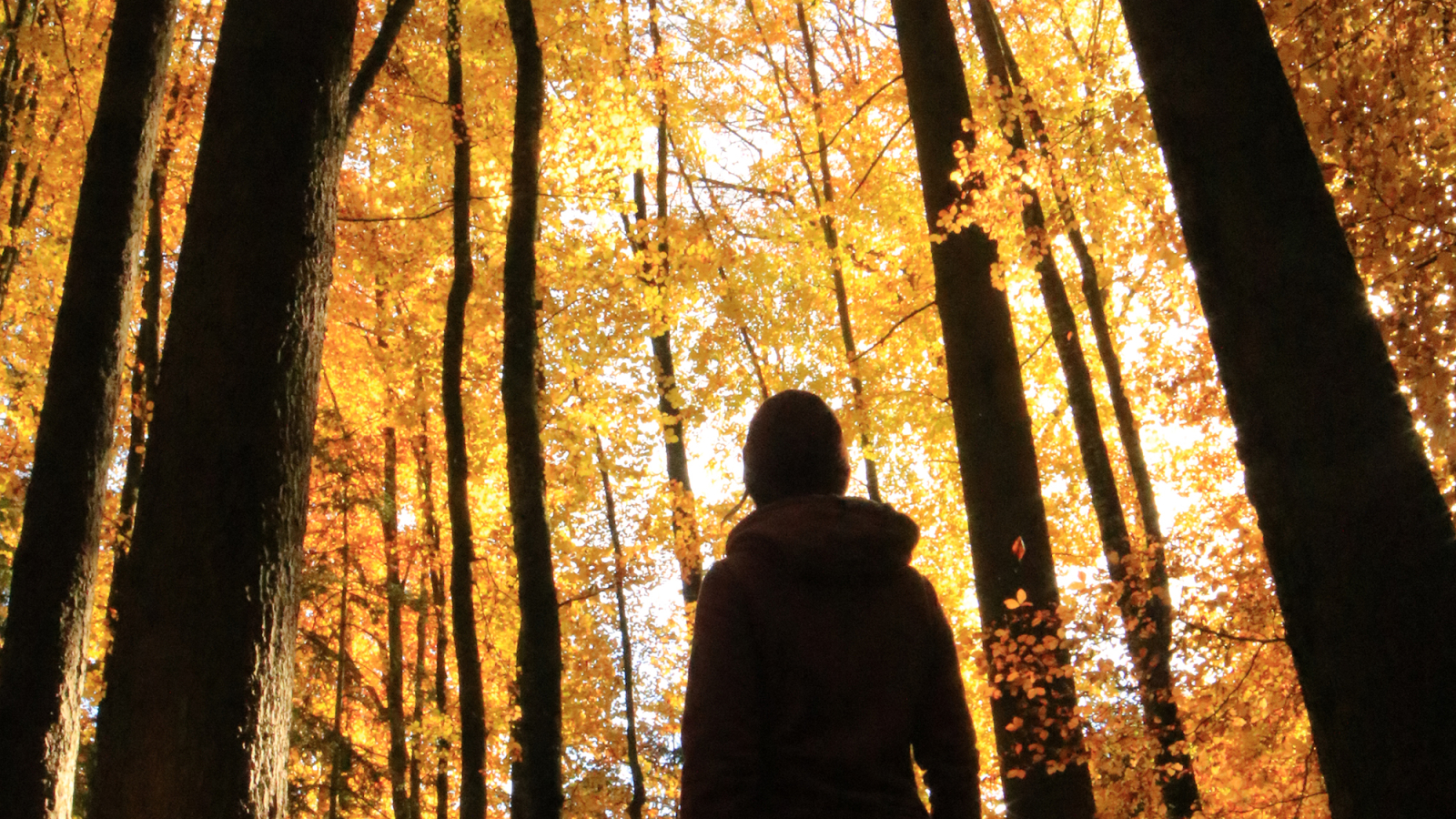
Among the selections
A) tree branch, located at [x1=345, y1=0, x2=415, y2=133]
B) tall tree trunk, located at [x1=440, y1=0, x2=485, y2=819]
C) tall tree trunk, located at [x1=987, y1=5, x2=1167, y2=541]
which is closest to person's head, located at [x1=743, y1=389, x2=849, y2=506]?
tree branch, located at [x1=345, y1=0, x2=415, y2=133]

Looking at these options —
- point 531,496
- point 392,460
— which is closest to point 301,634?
point 392,460

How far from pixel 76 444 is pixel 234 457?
282 centimetres

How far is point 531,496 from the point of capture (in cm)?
709

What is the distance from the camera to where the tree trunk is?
647cm

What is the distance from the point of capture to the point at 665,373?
14844 mm

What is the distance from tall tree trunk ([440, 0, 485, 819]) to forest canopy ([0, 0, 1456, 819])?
0.05 metres

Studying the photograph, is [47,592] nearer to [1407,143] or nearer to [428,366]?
[1407,143]

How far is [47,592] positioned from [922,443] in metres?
12.0

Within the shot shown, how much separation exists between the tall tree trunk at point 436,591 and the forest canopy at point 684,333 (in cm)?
10

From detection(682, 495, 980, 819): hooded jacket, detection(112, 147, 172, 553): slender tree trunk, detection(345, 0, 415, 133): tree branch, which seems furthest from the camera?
detection(112, 147, 172, 553): slender tree trunk

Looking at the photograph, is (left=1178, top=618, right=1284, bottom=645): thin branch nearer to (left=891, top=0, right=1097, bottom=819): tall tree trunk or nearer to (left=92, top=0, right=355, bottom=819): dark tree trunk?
(left=891, top=0, right=1097, bottom=819): tall tree trunk

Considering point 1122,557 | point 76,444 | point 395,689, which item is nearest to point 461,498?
point 76,444

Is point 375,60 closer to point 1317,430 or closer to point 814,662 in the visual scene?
point 814,662

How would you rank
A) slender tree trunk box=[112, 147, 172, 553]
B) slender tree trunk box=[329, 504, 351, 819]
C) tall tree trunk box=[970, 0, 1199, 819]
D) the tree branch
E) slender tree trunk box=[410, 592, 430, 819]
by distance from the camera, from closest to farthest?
the tree branch
tall tree trunk box=[970, 0, 1199, 819]
slender tree trunk box=[112, 147, 172, 553]
slender tree trunk box=[329, 504, 351, 819]
slender tree trunk box=[410, 592, 430, 819]
